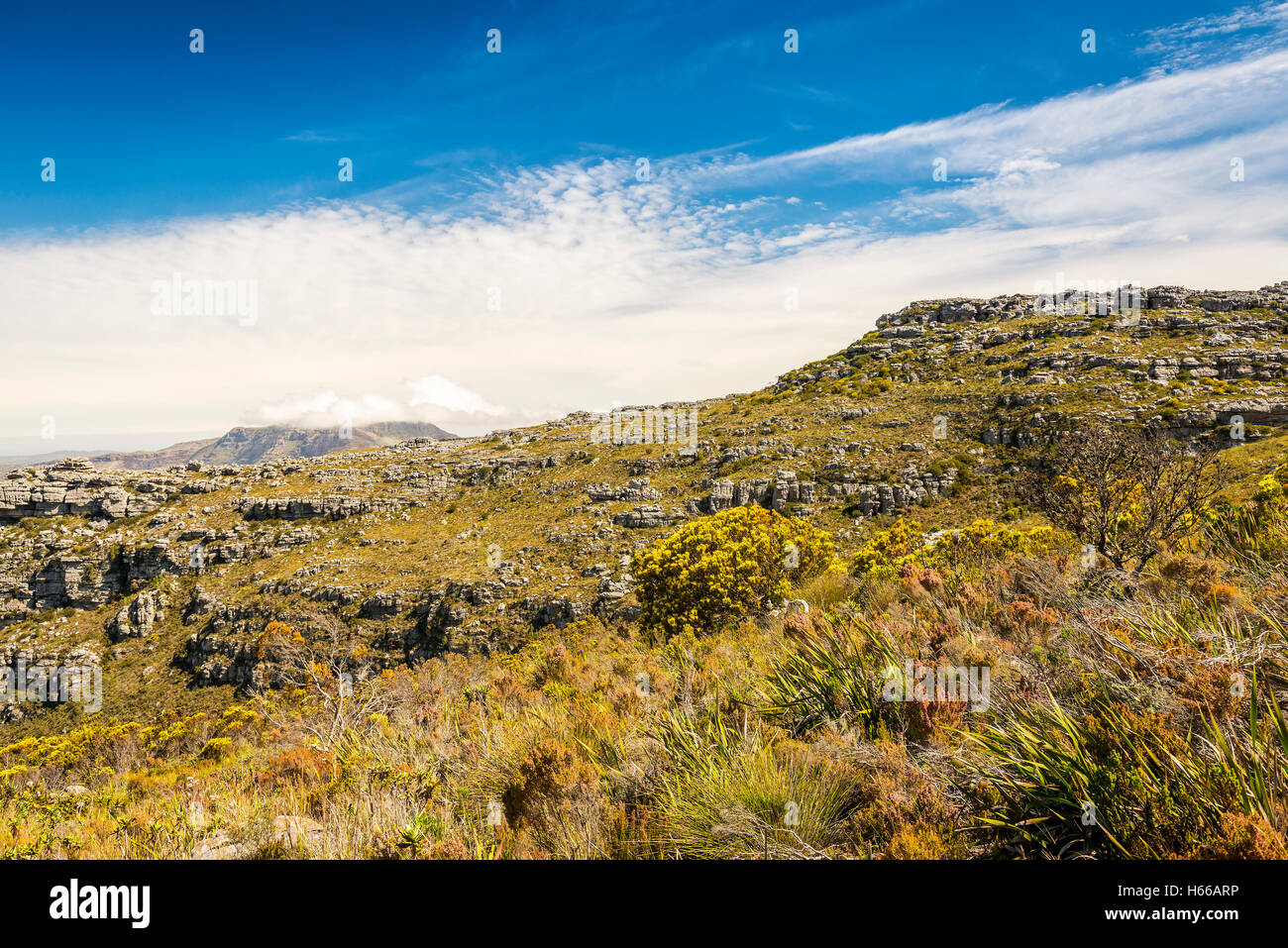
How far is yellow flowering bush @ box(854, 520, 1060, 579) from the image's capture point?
10.2 metres

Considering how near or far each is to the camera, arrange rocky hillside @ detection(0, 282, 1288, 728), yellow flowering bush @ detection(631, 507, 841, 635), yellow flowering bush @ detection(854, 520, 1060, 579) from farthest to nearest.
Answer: rocky hillside @ detection(0, 282, 1288, 728) < yellow flowering bush @ detection(631, 507, 841, 635) < yellow flowering bush @ detection(854, 520, 1060, 579)

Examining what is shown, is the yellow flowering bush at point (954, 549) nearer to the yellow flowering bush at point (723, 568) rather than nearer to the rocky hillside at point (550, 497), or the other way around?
the yellow flowering bush at point (723, 568)

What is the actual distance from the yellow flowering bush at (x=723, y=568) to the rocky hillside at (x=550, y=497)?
63.1 ft

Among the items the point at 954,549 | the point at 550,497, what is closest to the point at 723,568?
the point at 954,549

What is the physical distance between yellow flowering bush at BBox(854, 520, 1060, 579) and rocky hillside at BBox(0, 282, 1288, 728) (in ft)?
63.3

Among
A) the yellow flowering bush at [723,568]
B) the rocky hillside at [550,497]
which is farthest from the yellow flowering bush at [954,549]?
the rocky hillside at [550,497]

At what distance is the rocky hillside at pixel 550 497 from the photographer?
4738 centimetres

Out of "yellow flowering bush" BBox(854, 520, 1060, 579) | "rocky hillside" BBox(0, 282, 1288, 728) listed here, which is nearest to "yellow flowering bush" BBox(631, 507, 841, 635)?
"yellow flowering bush" BBox(854, 520, 1060, 579)

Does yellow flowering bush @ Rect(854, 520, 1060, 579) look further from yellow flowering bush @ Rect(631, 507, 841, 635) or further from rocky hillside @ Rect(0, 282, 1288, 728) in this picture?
rocky hillside @ Rect(0, 282, 1288, 728)

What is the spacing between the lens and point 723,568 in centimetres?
1673

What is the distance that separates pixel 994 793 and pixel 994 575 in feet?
15.7

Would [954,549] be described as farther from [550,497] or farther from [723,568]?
[550,497]

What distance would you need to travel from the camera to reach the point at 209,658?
52.4m

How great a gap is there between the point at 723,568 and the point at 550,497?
5045 centimetres
